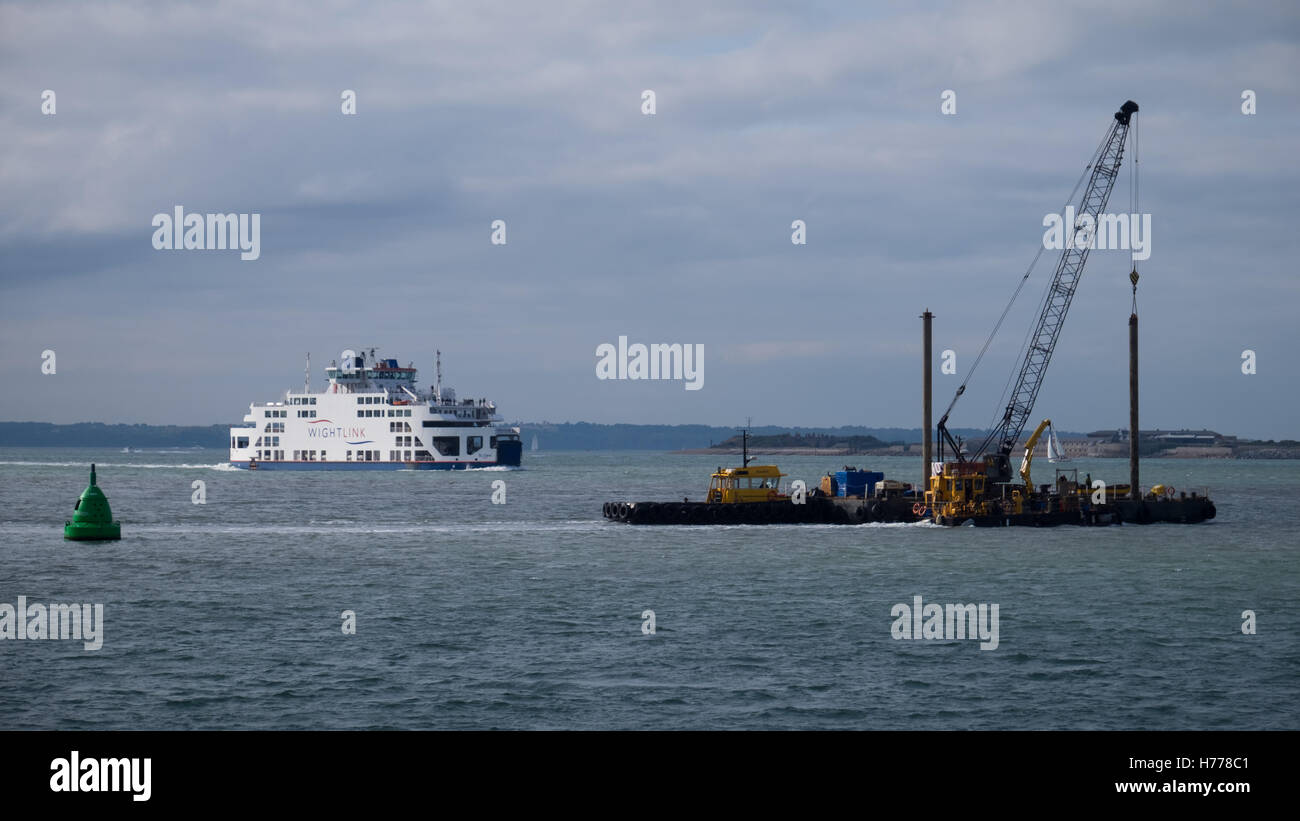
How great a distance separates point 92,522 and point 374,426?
360ft

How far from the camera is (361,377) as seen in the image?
181875mm

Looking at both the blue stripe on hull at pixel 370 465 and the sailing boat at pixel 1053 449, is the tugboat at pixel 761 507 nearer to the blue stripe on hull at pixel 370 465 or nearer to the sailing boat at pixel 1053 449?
the sailing boat at pixel 1053 449

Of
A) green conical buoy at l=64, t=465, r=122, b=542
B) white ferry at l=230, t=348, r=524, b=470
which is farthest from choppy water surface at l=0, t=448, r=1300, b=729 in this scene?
white ferry at l=230, t=348, r=524, b=470

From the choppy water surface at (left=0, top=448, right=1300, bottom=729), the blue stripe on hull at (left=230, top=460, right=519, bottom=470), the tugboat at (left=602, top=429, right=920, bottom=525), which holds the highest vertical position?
the blue stripe on hull at (left=230, top=460, right=519, bottom=470)

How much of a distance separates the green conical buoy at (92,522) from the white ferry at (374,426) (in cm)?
10557

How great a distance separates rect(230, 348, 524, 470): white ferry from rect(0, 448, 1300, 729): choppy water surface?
94.5 m

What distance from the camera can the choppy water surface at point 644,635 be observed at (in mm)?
27734

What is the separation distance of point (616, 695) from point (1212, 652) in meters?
18.5

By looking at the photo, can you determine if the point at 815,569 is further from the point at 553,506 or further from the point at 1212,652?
the point at 553,506

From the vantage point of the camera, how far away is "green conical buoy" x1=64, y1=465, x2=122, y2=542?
6819cm

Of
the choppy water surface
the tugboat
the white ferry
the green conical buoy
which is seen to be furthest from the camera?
the white ferry

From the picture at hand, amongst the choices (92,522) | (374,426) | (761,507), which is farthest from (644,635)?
(374,426)

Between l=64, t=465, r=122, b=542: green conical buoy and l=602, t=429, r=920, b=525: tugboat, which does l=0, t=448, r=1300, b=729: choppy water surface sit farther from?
l=602, t=429, r=920, b=525: tugboat

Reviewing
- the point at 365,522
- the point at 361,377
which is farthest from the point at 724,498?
the point at 361,377
